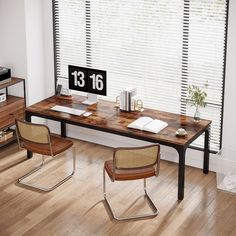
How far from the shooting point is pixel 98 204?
18.9 feet

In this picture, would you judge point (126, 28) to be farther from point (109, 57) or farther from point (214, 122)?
point (214, 122)

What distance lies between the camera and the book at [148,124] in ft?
19.4

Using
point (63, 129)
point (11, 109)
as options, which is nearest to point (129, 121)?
point (63, 129)

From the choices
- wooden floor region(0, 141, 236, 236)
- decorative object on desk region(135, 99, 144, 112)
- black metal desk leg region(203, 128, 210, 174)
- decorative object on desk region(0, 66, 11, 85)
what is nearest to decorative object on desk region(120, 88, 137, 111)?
decorative object on desk region(135, 99, 144, 112)

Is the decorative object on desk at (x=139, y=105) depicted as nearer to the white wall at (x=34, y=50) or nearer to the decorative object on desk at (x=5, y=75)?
the white wall at (x=34, y=50)

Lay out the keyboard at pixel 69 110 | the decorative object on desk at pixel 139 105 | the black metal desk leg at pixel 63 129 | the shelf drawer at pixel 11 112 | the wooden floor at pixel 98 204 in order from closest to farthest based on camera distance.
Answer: the wooden floor at pixel 98 204 < the keyboard at pixel 69 110 < the decorative object on desk at pixel 139 105 < the shelf drawer at pixel 11 112 < the black metal desk leg at pixel 63 129

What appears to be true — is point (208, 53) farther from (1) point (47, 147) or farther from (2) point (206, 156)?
(1) point (47, 147)

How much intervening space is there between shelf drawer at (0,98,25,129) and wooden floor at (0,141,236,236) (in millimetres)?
Result: 423

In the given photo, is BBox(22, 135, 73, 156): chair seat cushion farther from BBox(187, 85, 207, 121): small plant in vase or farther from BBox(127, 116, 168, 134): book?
BBox(187, 85, 207, 121): small plant in vase

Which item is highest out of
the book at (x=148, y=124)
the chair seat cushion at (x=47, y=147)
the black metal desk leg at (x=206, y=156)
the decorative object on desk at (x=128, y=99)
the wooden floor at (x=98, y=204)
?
the decorative object on desk at (x=128, y=99)

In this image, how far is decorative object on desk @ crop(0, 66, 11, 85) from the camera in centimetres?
687

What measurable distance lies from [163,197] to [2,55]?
2773mm

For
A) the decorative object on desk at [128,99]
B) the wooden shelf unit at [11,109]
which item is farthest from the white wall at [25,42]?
the decorative object on desk at [128,99]

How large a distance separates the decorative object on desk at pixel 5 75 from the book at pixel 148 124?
175 centimetres
